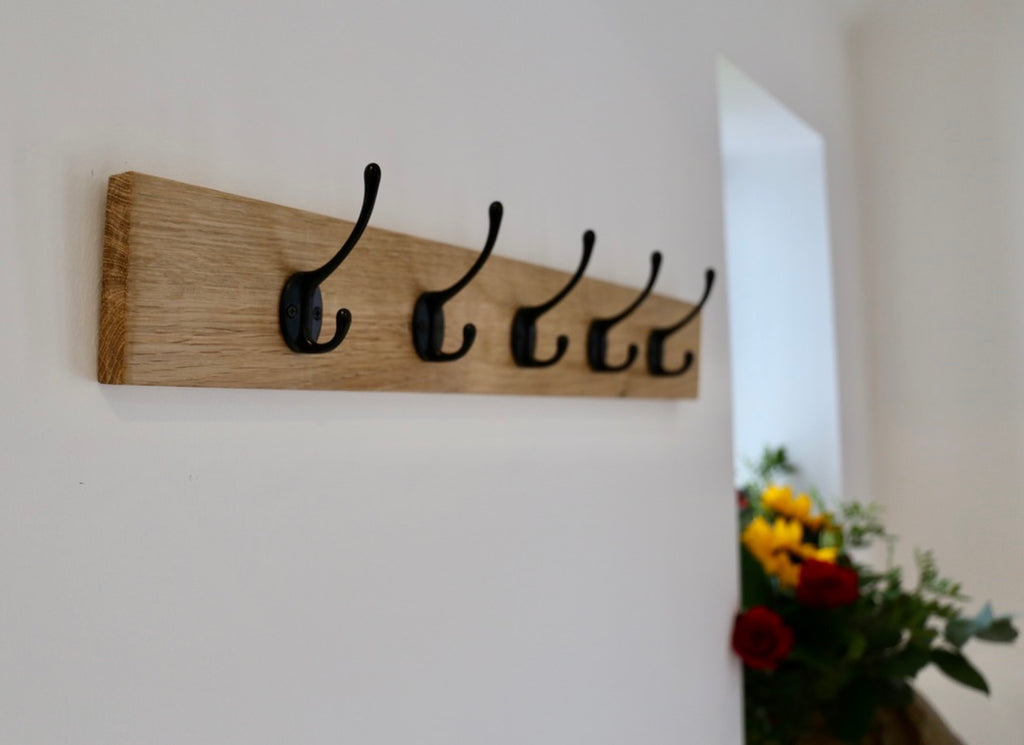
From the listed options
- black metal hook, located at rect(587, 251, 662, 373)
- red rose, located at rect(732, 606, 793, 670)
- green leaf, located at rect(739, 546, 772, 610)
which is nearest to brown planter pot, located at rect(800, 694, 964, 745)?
Result: green leaf, located at rect(739, 546, 772, 610)

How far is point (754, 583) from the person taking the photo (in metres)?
1.56

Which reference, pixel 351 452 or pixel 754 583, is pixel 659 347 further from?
pixel 754 583

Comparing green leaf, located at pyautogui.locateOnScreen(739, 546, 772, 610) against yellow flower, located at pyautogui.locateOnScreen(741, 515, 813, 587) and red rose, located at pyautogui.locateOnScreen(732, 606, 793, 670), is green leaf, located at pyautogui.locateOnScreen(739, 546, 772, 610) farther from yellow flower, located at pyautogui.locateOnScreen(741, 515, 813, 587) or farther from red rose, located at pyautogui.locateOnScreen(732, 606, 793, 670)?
red rose, located at pyautogui.locateOnScreen(732, 606, 793, 670)

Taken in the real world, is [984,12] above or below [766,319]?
above

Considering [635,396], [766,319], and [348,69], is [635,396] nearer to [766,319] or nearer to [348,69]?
[348,69]

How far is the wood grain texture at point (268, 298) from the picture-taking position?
1.76 feet

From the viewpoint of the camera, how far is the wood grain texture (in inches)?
21.1

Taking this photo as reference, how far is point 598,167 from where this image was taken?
3.49 ft

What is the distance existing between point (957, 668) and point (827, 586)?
255mm

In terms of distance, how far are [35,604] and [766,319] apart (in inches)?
68.2

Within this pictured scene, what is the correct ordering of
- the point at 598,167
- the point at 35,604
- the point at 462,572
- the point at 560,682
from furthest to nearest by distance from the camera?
the point at 598,167 → the point at 560,682 → the point at 462,572 → the point at 35,604

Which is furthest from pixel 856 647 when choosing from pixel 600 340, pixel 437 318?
pixel 437 318

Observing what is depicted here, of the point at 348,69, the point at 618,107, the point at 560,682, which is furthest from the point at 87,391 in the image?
the point at 618,107

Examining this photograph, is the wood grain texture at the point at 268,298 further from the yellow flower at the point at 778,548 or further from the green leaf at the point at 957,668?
the green leaf at the point at 957,668
